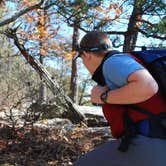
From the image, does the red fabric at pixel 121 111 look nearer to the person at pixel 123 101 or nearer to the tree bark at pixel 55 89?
the person at pixel 123 101

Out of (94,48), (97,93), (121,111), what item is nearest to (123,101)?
(121,111)

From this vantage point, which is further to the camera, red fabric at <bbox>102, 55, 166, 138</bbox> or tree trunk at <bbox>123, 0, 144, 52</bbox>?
tree trunk at <bbox>123, 0, 144, 52</bbox>

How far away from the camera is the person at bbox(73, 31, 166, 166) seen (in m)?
2.88

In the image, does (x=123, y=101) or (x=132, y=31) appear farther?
(x=132, y=31)

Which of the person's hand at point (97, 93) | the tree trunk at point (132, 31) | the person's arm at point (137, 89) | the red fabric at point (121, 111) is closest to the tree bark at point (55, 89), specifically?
the tree trunk at point (132, 31)

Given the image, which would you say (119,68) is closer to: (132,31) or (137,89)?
(137,89)

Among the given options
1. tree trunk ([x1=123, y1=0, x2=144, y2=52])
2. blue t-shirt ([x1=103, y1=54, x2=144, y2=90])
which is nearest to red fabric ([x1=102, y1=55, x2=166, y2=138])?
blue t-shirt ([x1=103, y1=54, x2=144, y2=90])

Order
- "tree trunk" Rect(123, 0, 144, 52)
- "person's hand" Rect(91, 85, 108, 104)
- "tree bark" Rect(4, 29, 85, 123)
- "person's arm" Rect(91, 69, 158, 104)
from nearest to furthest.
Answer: "person's arm" Rect(91, 69, 158, 104)
"person's hand" Rect(91, 85, 108, 104)
"tree trunk" Rect(123, 0, 144, 52)
"tree bark" Rect(4, 29, 85, 123)

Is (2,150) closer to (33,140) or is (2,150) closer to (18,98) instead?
(33,140)

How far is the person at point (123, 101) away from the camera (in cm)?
288

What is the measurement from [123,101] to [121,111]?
0.11 m

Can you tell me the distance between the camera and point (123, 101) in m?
2.91

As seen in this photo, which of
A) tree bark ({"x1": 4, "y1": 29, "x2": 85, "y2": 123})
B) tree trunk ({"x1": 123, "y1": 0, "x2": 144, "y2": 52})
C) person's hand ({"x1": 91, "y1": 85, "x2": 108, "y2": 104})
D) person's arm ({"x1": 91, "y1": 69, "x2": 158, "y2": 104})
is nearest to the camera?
person's arm ({"x1": 91, "y1": 69, "x2": 158, "y2": 104})

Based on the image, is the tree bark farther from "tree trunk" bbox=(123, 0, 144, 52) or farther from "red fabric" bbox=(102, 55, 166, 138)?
"red fabric" bbox=(102, 55, 166, 138)
